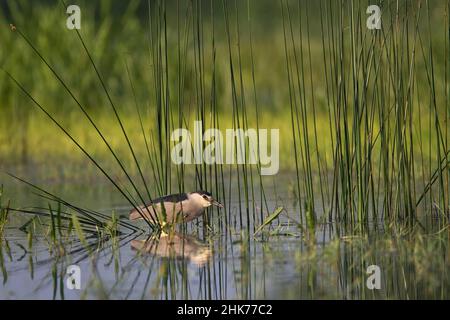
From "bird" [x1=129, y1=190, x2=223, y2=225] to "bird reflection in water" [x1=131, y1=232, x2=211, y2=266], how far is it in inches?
4.2

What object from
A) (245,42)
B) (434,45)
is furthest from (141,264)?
(245,42)

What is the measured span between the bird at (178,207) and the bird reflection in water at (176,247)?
0.35 ft

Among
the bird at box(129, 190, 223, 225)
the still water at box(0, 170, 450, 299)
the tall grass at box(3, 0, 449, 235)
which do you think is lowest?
the still water at box(0, 170, 450, 299)

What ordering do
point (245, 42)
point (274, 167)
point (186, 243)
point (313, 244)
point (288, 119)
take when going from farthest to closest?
point (245, 42) → point (288, 119) → point (274, 167) → point (186, 243) → point (313, 244)

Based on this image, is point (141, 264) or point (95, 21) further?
point (95, 21)

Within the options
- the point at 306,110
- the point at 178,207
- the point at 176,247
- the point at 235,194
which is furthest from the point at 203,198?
the point at 306,110

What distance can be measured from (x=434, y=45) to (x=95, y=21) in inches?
144

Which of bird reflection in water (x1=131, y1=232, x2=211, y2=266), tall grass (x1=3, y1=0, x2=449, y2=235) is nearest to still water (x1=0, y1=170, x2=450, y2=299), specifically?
bird reflection in water (x1=131, y1=232, x2=211, y2=266)

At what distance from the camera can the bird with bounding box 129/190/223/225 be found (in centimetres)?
594

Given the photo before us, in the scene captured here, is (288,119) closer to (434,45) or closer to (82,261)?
(434,45)

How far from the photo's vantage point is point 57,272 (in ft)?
16.7

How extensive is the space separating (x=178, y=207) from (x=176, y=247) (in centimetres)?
53

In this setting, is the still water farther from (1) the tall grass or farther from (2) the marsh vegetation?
(1) the tall grass

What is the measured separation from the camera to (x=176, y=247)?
18.3 ft
